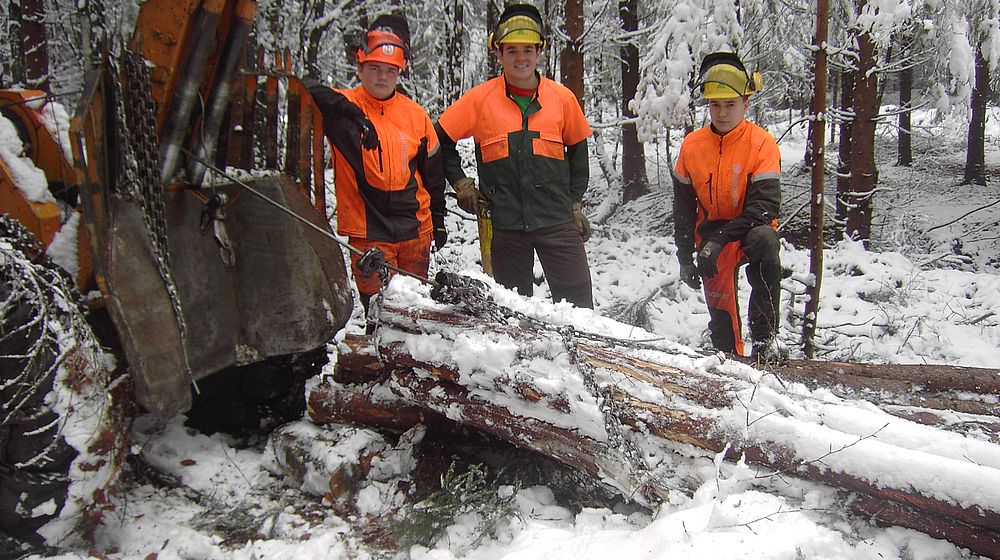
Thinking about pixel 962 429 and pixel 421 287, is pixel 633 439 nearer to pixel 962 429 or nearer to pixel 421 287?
pixel 962 429

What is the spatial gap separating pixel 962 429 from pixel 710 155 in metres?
2.53

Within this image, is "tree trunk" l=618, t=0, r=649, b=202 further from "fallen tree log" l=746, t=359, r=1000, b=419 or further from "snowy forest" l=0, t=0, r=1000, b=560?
"fallen tree log" l=746, t=359, r=1000, b=419

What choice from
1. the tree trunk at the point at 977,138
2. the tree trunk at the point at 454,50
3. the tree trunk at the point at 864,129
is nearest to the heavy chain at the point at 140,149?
the tree trunk at the point at 864,129

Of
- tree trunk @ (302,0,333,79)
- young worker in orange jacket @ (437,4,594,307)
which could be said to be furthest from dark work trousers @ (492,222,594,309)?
tree trunk @ (302,0,333,79)

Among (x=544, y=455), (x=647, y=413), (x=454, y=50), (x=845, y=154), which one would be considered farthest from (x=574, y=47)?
(x=845, y=154)

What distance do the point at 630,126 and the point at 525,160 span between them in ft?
27.4

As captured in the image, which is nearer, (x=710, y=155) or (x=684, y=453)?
(x=684, y=453)

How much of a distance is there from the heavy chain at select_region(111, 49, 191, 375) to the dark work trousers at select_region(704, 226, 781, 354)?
3521 mm

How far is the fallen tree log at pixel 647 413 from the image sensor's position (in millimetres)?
1982

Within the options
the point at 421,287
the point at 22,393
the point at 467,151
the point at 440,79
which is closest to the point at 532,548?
the point at 421,287

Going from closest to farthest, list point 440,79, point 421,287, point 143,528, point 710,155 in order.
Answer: point 143,528
point 421,287
point 710,155
point 440,79

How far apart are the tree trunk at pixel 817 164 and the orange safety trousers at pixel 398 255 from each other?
3148mm

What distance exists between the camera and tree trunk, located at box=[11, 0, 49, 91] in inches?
294

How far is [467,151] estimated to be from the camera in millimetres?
14078
